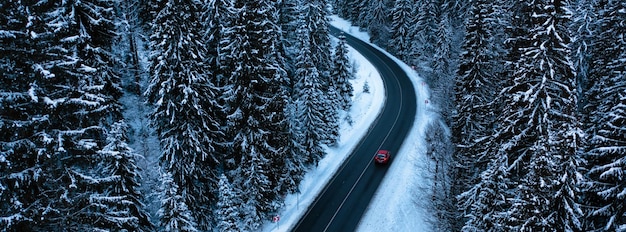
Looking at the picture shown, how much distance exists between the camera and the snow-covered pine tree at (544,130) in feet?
44.0

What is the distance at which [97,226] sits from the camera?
13.7m

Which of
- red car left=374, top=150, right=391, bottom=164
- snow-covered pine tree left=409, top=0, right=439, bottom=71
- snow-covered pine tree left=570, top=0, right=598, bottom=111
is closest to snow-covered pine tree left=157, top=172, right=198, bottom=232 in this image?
red car left=374, top=150, right=391, bottom=164

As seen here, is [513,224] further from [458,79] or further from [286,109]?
[458,79]

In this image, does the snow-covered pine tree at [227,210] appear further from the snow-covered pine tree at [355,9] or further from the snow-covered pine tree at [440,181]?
the snow-covered pine tree at [355,9]

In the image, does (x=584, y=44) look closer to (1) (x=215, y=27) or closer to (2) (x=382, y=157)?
(2) (x=382, y=157)

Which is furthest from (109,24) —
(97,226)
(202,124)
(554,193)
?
(554,193)

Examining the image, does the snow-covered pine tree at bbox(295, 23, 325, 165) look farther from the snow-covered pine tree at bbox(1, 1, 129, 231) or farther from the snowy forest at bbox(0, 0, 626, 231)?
the snow-covered pine tree at bbox(1, 1, 129, 231)

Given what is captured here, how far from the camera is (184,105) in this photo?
2106cm

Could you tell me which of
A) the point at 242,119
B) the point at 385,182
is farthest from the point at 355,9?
the point at 242,119

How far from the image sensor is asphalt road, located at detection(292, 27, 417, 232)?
28016 millimetres

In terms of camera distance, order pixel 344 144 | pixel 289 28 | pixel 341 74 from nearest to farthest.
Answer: pixel 289 28, pixel 344 144, pixel 341 74

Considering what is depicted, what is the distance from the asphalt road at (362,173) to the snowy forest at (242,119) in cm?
287

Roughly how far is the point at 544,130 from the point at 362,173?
64.0 feet

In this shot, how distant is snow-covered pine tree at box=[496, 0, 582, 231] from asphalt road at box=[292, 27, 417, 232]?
1389cm
